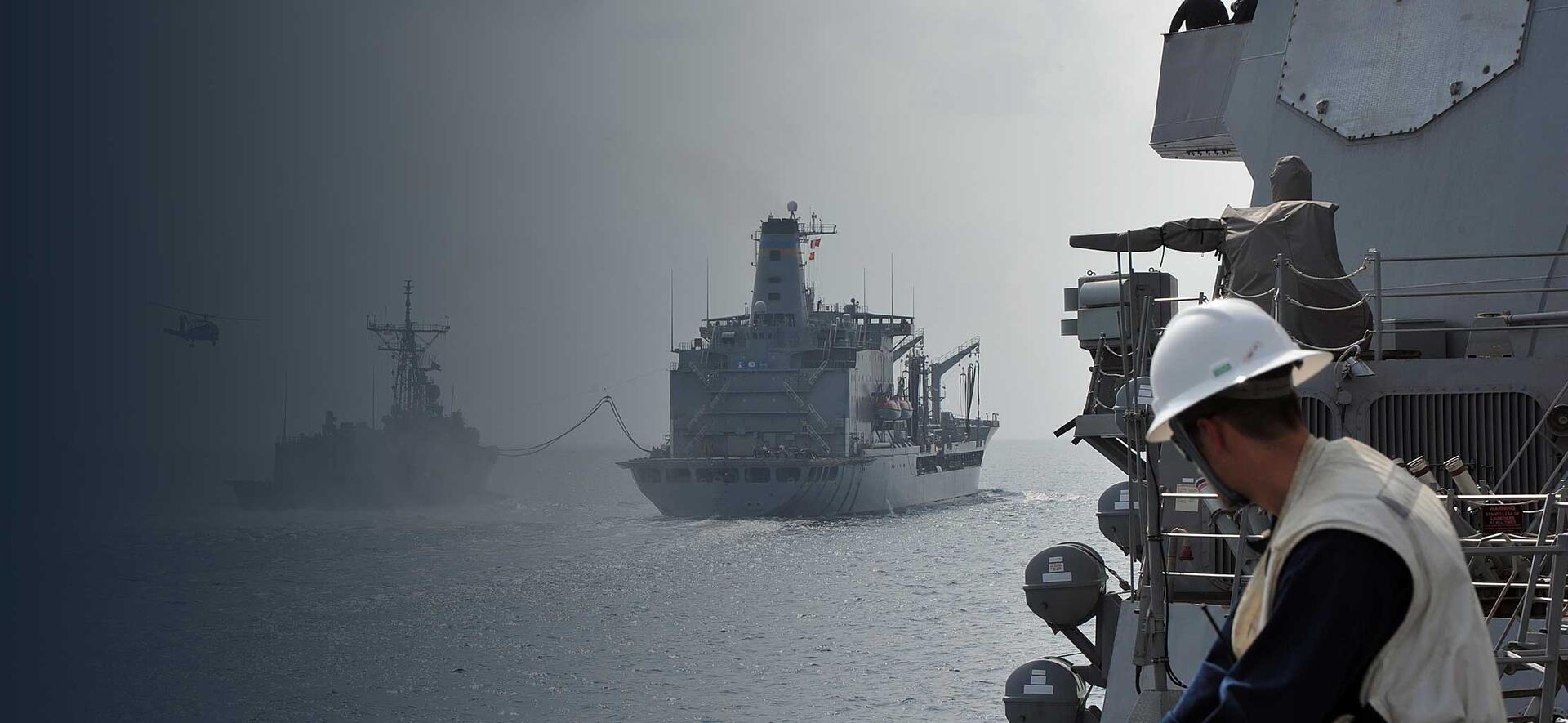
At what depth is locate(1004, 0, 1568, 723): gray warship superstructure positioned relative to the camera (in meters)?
7.04

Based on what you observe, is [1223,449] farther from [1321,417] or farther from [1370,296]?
[1370,296]

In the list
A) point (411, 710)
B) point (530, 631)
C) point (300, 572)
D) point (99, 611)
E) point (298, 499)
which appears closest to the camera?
point (411, 710)

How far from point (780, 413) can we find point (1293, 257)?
2018 inches

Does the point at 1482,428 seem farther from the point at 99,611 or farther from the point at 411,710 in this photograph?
the point at 99,611

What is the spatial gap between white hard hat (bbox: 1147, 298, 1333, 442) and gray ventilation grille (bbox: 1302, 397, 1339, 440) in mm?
6644

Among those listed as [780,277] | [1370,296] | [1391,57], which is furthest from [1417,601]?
[780,277]

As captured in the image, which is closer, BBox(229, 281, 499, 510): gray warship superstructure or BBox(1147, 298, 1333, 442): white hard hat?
BBox(1147, 298, 1333, 442): white hard hat

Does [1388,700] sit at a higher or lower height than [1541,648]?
higher

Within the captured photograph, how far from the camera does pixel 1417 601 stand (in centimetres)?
165

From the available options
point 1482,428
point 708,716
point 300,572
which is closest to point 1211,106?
point 1482,428

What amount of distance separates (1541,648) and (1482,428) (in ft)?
12.1

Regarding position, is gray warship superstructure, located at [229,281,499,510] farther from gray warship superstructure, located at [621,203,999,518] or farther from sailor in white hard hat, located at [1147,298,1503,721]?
sailor in white hard hat, located at [1147,298,1503,721]

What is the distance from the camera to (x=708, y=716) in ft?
68.3

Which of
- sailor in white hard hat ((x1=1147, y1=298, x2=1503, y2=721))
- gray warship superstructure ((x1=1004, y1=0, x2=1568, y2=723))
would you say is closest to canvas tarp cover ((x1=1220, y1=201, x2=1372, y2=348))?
gray warship superstructure ((x1=1004, y1=0, x2=1568, y2=723))
